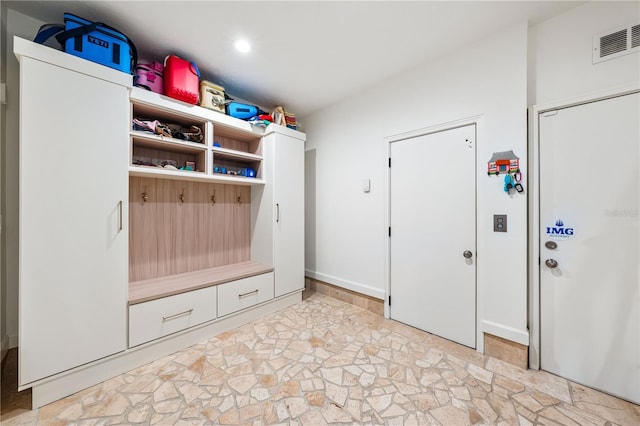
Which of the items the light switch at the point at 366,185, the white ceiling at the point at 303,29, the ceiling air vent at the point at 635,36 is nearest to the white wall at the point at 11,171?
the white ceiling at the point at 303,29

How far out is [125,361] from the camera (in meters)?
1.76

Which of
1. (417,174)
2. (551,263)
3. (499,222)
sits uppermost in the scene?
(417,174)

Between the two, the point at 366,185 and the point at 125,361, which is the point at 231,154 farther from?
the point at 125,361

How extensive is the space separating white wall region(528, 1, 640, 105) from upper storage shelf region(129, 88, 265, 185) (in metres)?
2.56

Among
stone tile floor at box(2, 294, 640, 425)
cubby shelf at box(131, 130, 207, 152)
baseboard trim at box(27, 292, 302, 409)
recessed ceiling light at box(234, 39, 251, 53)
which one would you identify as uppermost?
recessed ceiling light at box(234, 39, 251, 53)

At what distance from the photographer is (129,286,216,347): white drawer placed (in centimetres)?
180

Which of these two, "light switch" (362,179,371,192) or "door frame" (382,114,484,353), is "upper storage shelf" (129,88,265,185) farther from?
"door frame" (382,114,484,353)

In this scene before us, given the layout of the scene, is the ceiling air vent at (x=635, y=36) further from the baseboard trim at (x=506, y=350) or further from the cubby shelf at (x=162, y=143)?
the cubby shelf at (x=162, y=143)

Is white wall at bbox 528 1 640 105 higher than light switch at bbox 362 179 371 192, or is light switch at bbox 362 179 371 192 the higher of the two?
white wall at bbox 528 1 640 105

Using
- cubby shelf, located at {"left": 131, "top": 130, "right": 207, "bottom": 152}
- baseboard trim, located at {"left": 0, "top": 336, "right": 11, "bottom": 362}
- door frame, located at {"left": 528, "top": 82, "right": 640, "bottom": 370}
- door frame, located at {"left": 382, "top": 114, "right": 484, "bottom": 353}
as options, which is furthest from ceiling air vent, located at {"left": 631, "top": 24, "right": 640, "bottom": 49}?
baseboard trim, located at {"left": 0, "top": 336, "right": 11, "bottom": 362}

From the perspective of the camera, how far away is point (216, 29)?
185 centimetres

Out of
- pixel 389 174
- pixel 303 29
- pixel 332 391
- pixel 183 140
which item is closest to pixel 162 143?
pixel 183 140

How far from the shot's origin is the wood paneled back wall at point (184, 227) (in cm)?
222

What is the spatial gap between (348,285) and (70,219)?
2612mm
